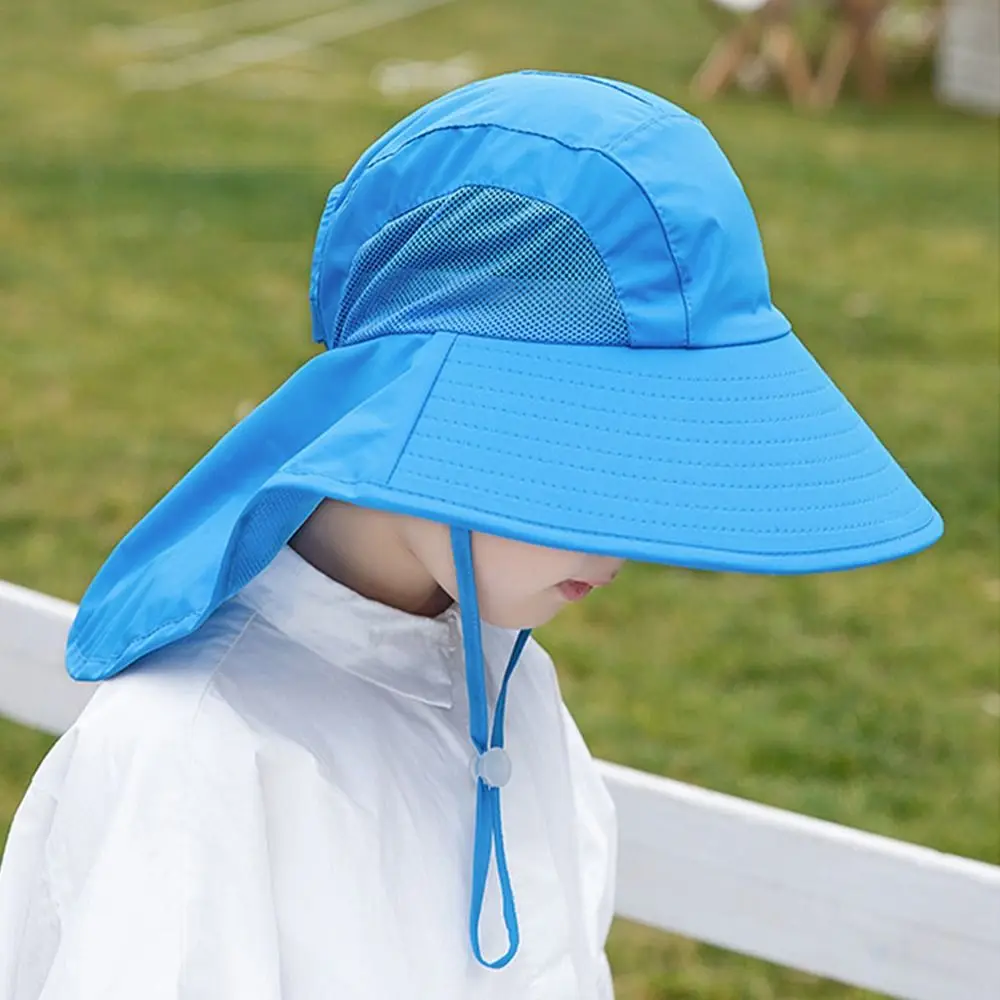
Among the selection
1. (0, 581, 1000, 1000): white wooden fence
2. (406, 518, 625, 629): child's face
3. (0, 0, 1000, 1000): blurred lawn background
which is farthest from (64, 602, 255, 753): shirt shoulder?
(0, 0, 1000, 1000): blurred lawn background

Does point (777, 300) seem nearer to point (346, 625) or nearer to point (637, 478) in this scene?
point (346, 625)

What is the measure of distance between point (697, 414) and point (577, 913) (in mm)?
509

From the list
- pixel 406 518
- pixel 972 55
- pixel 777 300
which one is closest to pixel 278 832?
pixel 406 518

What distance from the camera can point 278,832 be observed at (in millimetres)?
1031

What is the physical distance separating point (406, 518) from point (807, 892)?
64 centimetres

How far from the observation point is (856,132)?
7.25m

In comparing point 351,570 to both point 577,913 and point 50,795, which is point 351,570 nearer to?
point 50,795

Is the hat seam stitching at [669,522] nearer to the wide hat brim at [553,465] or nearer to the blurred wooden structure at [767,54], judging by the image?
the wide hat brim at [553,465]

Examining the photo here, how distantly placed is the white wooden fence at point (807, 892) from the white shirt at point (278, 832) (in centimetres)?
30

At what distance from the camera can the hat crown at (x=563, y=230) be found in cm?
95

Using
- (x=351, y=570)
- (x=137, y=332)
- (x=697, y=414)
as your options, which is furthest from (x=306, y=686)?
(x=137, y=332)

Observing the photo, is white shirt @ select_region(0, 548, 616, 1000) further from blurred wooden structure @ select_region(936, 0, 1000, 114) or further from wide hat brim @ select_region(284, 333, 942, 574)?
blurred wooden structure @ select_region(936, 0, 1000, 114)

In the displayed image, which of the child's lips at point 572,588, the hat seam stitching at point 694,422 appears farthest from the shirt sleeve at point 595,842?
the hat seam stitching at point 694,422

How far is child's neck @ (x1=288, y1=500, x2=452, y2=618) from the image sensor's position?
3.52 ft
